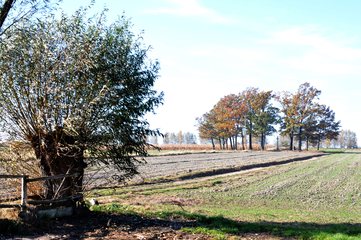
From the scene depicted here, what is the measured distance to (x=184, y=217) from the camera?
46.9ft

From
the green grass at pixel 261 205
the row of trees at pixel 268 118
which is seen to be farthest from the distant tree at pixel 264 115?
the green grass at pixel 261 205

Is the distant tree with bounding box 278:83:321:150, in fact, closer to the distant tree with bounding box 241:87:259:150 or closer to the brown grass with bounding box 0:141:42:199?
the distant tree with bounding box 241:87:259:150

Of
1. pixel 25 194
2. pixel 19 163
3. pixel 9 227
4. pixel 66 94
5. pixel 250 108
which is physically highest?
pixel 250 108

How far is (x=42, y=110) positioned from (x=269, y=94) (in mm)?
99393

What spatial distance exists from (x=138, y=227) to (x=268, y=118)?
95703 millimetres

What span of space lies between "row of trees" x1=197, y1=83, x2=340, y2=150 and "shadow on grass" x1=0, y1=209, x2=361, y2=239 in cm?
8875

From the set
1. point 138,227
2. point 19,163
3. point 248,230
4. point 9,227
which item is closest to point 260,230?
point 248,230

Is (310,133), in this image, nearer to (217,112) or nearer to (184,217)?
(217,112)

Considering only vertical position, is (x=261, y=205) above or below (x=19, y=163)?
below

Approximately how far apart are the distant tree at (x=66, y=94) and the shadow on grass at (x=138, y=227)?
1483 millimetres

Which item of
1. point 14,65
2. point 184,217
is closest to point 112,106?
point 14,65

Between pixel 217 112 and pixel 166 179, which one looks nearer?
pixel 166 179

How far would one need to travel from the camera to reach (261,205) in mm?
21875

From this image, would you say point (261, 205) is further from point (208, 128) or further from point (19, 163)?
point (208, 128)
